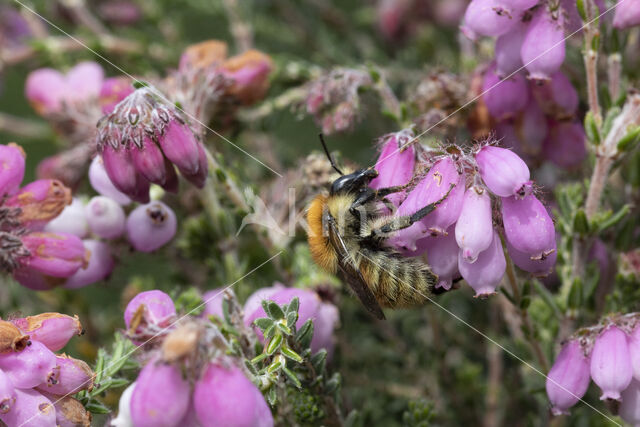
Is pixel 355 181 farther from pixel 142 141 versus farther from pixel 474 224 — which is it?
pixel 142 141

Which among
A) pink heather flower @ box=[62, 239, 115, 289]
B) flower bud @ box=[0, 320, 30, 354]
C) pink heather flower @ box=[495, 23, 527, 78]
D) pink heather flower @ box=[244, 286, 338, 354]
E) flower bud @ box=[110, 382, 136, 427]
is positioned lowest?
pink heather flower @ box=[244, 286, 338, 354]

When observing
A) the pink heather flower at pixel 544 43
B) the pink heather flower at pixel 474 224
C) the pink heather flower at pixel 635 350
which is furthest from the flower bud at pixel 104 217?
the pink heather flower at pixel 635 350

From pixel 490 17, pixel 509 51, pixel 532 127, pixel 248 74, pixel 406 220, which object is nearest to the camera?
pixel 406 220

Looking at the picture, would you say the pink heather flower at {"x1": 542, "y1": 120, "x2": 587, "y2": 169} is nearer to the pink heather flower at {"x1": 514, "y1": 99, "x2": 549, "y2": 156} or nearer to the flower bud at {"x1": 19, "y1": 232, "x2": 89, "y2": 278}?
the pink heather flower at {"x1": 514, "y1": 99, "x2": 549, "y2": 156}

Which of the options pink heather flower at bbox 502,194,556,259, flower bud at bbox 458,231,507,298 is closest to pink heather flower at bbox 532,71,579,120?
pink heather flower at bbox 502,194,556,259

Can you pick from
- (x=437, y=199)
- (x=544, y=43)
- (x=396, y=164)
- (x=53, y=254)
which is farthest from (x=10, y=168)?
(x=544, y=43)

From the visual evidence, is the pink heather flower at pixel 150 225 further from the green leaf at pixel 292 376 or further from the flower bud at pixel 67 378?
the green leaf at pixel 292 376
